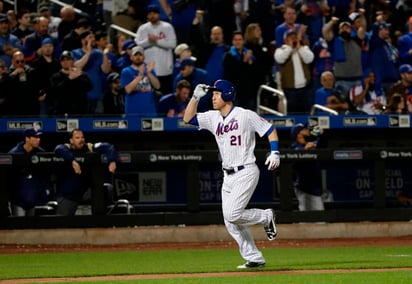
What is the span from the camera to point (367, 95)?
57.3 feet

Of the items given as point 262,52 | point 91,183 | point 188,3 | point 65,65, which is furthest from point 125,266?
point 188,3

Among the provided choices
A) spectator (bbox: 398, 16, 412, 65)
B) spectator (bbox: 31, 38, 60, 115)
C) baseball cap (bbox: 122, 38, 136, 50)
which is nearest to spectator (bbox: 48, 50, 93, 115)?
spectator (bbox: 31, 38, 60, 115)

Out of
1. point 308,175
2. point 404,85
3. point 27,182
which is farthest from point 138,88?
point 404,85

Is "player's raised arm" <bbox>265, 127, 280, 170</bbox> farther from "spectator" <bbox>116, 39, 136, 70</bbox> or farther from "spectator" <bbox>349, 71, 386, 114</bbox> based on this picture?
"spectator" <bbox>116, 39, 136, 70</bbox>

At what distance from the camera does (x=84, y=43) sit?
17.1m

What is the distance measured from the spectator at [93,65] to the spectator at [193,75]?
1.17 meters

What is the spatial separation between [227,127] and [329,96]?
5.64 metres

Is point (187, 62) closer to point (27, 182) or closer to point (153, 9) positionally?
point (153, 9)

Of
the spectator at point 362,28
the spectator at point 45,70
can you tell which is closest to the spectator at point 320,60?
the spectator at point 362,28

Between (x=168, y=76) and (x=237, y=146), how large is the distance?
245 inches

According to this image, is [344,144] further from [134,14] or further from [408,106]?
[134,14]

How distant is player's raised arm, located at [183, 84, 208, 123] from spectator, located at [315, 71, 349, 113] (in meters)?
5.36

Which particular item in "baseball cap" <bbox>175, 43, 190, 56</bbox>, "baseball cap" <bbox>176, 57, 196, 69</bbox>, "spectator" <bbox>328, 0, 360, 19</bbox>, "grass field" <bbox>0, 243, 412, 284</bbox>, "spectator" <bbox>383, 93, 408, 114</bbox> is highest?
"spectator" <bbox>328, 0, 360, 19</bbox>

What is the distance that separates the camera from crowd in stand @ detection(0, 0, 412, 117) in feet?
53.4
